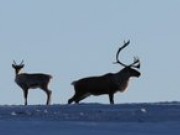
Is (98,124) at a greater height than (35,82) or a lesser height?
lesser

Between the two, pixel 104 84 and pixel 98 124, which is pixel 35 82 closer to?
pixel 104 84

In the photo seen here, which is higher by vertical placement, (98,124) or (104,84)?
(104,84)

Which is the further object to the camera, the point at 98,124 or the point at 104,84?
the point at 104,84

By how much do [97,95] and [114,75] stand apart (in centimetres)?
82

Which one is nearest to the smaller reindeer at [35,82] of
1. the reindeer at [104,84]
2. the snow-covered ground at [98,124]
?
the reindeer at [104,84]

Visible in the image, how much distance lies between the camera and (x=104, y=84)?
1154 inches

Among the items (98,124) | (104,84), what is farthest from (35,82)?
(98,124)

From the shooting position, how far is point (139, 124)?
43.6ft

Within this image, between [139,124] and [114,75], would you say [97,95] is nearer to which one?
[114,75]

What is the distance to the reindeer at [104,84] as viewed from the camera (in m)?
29.2

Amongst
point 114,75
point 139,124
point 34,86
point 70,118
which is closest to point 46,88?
point 34,86

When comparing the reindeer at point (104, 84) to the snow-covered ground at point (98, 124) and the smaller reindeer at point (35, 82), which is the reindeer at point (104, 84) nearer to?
the smaller reindeer at point (35, 82)

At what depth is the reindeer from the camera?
29.2 meters

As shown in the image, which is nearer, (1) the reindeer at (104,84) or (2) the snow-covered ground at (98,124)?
(2) the snow-covered ground at (98,124)
